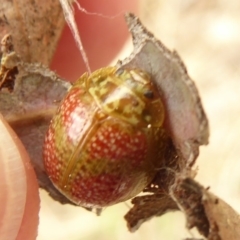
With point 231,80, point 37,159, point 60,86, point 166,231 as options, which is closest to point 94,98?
point 60,86

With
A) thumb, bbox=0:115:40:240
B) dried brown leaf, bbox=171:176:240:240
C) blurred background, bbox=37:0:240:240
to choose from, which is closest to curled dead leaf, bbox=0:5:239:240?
dried brown leaf, bbox=171:176:240:240

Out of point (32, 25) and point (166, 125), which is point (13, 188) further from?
point (32, 25)

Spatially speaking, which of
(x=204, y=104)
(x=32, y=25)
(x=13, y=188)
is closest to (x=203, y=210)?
(x=13, y=188)

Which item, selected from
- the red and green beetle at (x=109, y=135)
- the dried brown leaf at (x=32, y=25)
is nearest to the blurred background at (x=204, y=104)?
the dried brown leaf at (x=32, y=25)

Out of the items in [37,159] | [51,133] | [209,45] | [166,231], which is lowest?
[166,231]

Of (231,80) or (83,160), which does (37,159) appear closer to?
(83,160)

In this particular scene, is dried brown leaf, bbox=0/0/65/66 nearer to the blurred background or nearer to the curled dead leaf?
the curled dead leaf
